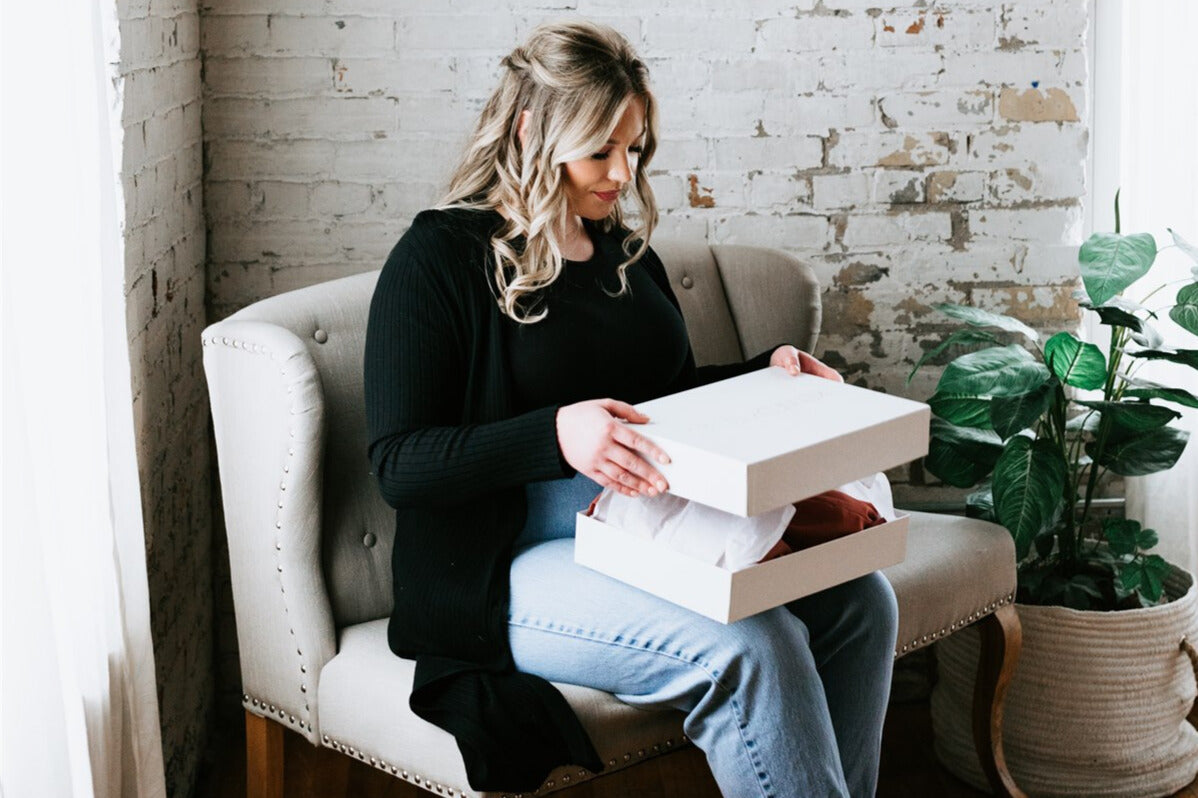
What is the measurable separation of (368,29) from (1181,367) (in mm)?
1567

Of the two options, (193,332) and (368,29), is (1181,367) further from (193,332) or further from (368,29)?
(193,332)

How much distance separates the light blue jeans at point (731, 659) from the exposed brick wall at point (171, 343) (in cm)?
64

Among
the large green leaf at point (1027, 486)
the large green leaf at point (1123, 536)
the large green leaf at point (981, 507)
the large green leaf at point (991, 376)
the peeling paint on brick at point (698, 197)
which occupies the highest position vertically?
the peeling paint on brick at point (698, 197)

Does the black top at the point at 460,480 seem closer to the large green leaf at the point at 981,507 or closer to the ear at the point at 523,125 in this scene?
the ear at the point at 523,125

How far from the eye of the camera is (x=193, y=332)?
88.1 inches

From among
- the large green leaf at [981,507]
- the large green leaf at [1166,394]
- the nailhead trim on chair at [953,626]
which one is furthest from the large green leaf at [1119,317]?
the nailhead trim on chair at [953,626]

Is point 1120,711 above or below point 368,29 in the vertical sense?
below

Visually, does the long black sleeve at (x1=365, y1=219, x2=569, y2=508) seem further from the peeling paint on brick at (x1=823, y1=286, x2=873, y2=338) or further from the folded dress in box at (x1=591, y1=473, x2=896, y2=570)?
the peeling paint on brick at (x1=823, y1=286, x2=873, y2=338)

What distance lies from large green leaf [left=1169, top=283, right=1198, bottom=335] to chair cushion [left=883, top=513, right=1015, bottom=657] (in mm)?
428

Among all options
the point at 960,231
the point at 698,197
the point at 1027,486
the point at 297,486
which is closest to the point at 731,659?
the point at 297,486

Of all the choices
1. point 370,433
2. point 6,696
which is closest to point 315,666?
point 370,433

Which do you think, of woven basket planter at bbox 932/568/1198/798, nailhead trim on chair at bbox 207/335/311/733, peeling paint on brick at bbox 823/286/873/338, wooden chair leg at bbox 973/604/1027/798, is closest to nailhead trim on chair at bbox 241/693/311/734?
nailhead trim on chair at bbox 207/335/311/733

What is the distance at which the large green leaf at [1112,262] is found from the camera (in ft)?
6.61

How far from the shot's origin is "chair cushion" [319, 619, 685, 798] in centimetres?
152
